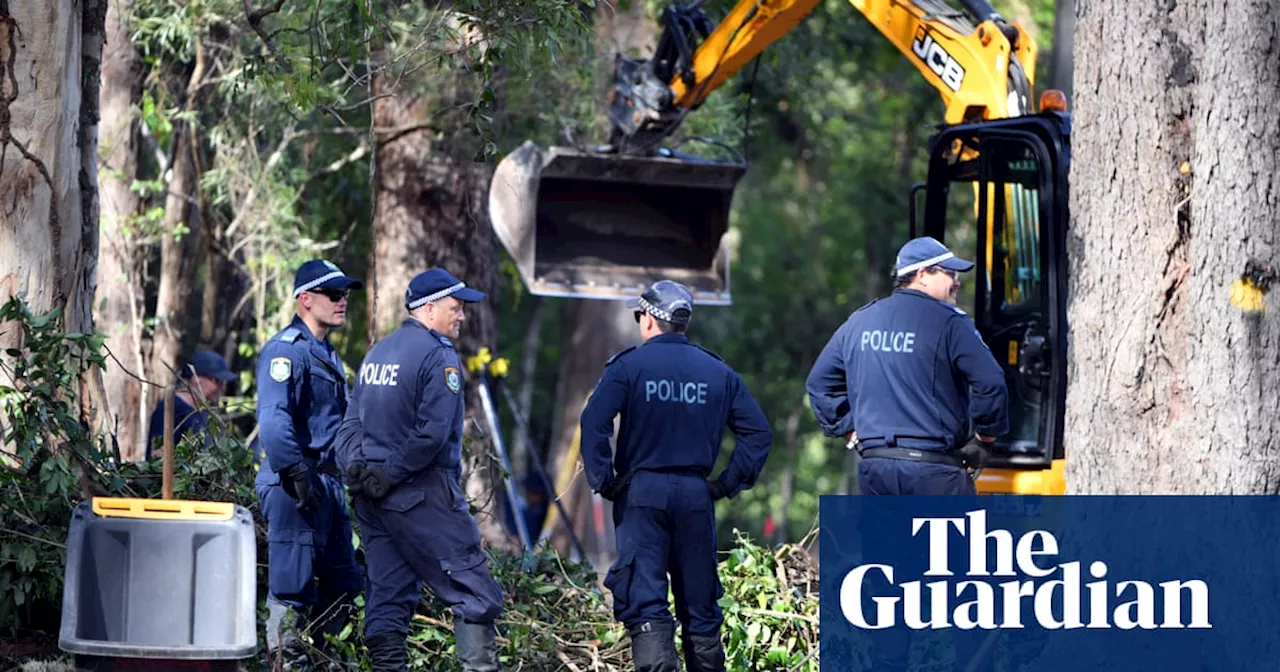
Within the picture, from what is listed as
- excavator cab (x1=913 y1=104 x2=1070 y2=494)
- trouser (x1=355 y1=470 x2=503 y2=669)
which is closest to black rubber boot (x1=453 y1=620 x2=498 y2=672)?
trouser (x1=355 y1=470 x2=503 y2=669)

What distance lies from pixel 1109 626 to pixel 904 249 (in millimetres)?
1998

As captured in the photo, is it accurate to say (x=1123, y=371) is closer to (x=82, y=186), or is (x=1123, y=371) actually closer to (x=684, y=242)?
(x=82, y=186)

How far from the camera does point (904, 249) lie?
785 cm

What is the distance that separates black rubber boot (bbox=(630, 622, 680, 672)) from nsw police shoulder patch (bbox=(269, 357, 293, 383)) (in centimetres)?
197

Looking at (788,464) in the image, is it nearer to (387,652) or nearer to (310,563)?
(310,563)

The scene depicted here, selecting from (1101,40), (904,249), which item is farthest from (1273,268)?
(904,249)

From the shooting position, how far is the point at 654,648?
7816 millimetres

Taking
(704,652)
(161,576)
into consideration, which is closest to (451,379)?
(161,576)

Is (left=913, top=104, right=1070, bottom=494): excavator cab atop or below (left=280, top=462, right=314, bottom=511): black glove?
atop

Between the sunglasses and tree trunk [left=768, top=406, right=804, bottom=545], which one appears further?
tree trunk [left=768, top=406, right=804, bottom=545]

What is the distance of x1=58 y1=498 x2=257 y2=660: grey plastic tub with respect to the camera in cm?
693

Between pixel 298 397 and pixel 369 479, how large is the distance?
93 cm

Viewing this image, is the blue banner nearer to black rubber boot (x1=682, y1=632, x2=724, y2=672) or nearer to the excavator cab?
black rubber boot (x1=682, y1=632, x2=724, y2=672)

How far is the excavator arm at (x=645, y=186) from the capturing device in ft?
38.8
